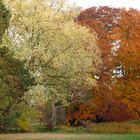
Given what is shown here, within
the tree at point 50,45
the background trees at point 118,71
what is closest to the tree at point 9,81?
the tree at point 50,45

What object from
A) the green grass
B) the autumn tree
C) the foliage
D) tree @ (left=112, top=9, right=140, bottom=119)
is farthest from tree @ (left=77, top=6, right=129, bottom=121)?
the foliage

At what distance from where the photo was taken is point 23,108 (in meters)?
36.2

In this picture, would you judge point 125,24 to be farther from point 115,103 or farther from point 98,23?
point 115,103

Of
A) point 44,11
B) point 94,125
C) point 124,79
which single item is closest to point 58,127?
point 94,125

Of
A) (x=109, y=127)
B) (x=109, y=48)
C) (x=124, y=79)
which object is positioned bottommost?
(x=109, y=127)

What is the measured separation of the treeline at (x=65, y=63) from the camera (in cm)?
3152

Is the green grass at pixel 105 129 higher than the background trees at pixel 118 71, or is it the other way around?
the background trees at pixel 118 71

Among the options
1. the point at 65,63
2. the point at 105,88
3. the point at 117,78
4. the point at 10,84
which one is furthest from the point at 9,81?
the point at 117,78

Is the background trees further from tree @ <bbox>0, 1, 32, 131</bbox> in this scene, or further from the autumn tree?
tree @ <bbox>0, 1, 32, 131</bbox>

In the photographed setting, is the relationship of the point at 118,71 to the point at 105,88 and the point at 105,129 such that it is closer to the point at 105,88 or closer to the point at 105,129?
the point at 105,88

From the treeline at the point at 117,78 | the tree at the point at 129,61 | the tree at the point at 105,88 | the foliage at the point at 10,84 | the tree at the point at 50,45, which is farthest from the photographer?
the tree at the point at 105,88

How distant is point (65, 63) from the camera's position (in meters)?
37.8

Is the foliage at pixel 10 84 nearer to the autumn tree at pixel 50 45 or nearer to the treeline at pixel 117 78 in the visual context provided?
the autumn tree at pixel 50 45

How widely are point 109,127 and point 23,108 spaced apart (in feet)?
49.0
